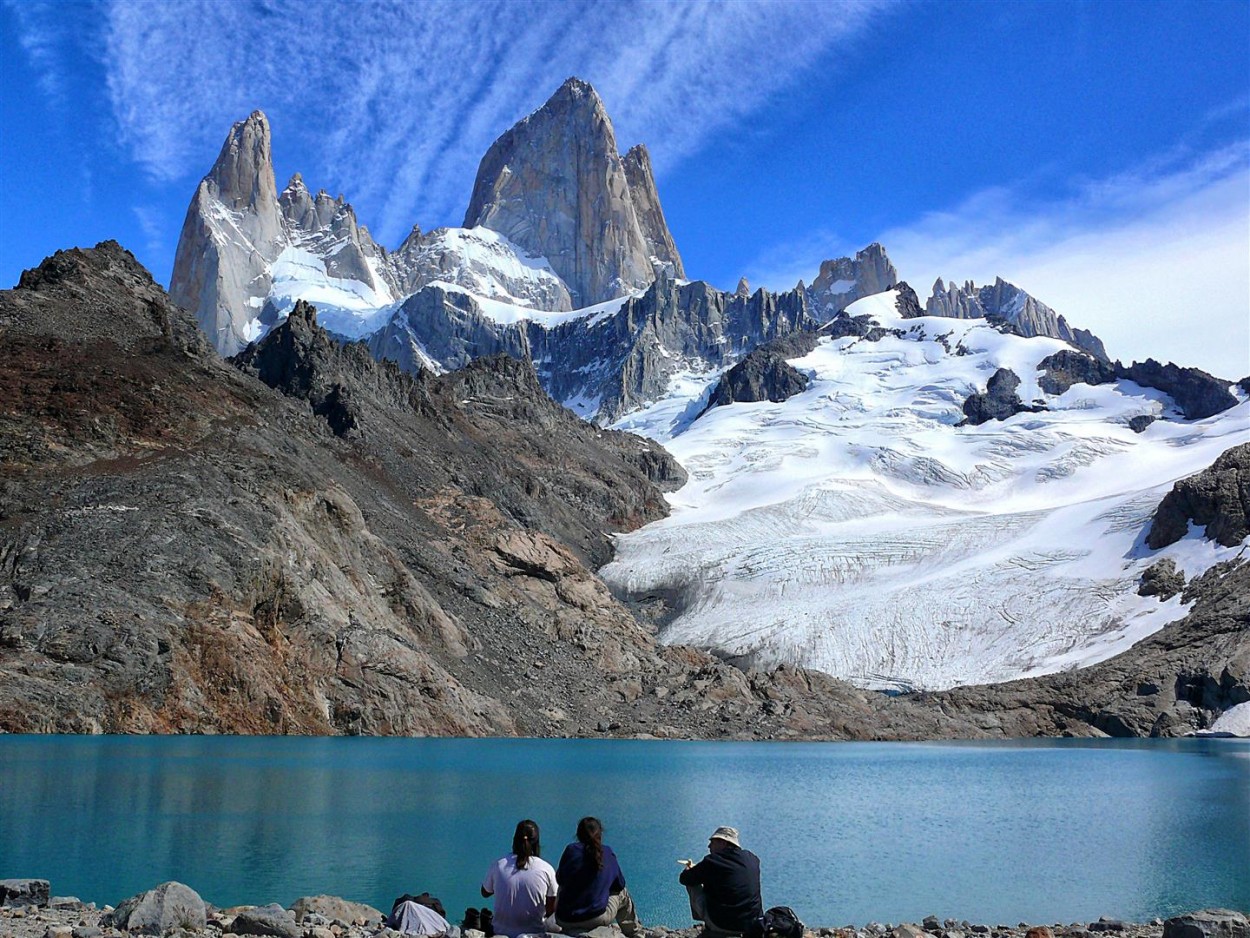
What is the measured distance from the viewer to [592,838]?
1136 cm

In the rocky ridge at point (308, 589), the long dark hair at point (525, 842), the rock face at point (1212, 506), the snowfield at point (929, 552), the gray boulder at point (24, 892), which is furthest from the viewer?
the rock face at point (1212, 506)

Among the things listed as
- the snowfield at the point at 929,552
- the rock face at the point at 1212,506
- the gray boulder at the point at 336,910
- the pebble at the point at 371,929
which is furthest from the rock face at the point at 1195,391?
the gray boulder at the point at 336,910

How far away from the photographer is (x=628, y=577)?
121 meters

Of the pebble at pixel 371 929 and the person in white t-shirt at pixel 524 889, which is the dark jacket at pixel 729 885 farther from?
the pebble at pixel 371 929

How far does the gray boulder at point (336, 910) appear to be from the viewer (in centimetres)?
1500

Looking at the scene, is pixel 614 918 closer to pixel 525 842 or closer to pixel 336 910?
pixel 525 842

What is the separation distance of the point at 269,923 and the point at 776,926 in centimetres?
544

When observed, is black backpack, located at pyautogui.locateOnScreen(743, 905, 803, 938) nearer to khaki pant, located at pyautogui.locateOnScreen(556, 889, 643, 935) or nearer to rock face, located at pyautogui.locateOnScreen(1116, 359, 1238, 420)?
khaki pant, located at pyautogui.locateOnScreen(556, 889, 643, 935)

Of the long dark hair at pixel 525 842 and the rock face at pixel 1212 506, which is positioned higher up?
the rock face at pixel 1212 506

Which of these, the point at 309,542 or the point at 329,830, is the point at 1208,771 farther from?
the point at 309,542

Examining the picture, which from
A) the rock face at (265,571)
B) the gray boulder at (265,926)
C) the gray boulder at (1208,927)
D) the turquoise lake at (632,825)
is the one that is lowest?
the turquoise lake at (632,825)

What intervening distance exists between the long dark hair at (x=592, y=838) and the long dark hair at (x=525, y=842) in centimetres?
44

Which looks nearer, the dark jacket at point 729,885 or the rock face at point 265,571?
the dark jacket at point 729,885

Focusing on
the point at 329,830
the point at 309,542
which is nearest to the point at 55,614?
the point at 309,542
